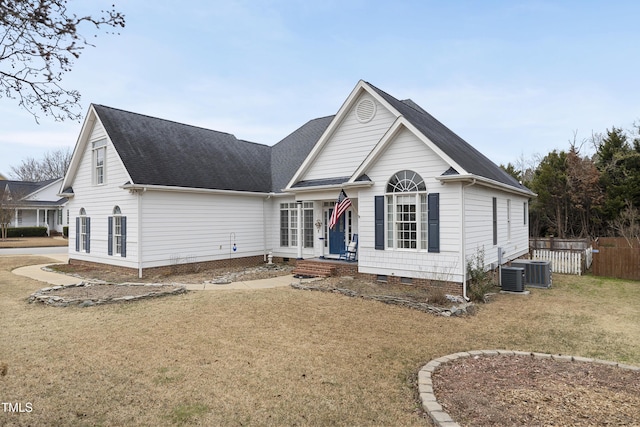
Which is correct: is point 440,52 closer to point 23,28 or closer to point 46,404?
point 23,28

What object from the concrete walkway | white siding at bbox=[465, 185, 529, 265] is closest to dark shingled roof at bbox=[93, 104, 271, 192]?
the concrete walkway

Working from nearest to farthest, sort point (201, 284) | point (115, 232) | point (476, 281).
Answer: point (476, 281) → point (201, 284) → point (115, 232)

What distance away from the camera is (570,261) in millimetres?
17031

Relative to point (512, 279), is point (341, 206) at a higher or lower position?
higher

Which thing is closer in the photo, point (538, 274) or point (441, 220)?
point (441, 220)

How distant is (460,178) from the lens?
11.0m

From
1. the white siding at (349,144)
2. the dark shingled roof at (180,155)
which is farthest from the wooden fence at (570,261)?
the dark shingled roof at (180,155)

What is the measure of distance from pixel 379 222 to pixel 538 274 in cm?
602

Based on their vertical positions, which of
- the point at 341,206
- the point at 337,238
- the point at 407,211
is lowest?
the point at 337,238

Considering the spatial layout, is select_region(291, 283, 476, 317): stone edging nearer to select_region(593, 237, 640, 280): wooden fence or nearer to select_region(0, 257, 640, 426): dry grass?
select_region(0, 257, 640, 426): dry grass

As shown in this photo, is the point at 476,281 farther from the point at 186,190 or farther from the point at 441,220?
the point at 186,190

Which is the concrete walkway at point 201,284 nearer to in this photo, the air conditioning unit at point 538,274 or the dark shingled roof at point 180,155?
the dark shingled roof at point 180,155

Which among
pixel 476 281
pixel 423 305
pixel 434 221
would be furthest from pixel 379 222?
pixel 423 305

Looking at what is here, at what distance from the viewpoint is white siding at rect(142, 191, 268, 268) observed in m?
15.4
